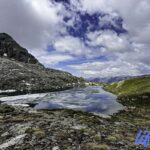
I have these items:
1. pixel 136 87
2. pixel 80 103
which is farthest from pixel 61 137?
pixel 136 87

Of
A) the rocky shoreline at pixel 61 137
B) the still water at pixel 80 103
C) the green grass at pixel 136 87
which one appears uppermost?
the green grass at pixel 136 87

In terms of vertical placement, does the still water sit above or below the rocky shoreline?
above

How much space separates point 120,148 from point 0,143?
8398mm

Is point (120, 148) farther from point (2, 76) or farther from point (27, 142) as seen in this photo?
point (2, 76)

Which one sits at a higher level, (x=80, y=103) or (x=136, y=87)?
(x=136, y=87)

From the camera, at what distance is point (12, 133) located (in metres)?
20.4

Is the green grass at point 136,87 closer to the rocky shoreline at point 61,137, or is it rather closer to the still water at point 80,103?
the still water at point 80,103

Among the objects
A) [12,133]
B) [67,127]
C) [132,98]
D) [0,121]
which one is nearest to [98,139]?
[67,127]

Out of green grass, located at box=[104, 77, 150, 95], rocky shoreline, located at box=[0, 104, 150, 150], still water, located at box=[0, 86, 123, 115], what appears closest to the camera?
rocky shoreline, located at box=[0, 104, 150, 150]

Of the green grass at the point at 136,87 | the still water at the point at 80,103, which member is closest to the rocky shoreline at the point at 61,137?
the still water at the point at 80,103

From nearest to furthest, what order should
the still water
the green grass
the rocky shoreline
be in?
the rocky shoreline → the still water → the green grass

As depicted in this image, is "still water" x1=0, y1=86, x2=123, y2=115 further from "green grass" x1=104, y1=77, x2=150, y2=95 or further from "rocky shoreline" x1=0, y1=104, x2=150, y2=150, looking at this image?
"rocky shoreline" x1=0, y1=104, x2=150, y2=150

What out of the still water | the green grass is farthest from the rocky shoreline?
the green grass

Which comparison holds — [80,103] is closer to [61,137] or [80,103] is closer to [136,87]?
[136,87]
